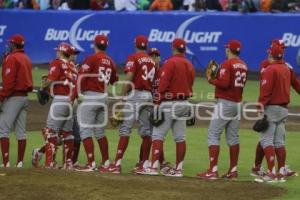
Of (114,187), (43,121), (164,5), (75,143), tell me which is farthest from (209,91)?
(114,187)

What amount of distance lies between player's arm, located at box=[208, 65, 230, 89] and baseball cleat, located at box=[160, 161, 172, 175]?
5.83 feet

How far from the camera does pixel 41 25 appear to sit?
34.7 metres

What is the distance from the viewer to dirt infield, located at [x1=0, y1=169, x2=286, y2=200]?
13500 millimetres

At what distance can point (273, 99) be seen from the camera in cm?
1565

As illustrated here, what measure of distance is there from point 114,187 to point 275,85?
10.7 ft

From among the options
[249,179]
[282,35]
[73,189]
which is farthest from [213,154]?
[282,35]

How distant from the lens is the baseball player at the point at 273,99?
15562mm

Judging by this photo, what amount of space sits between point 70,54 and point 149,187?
3.33 m

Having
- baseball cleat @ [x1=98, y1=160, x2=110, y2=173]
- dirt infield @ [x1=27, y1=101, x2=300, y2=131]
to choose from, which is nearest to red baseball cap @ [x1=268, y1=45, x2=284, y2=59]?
baseball cleat @ [x1=98, y1=160, x2=110, y2=173]

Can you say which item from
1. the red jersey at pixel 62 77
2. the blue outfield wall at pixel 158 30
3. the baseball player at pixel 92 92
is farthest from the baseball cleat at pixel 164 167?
the blue outfield wall at pixel 158 30

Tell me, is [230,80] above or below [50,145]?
above

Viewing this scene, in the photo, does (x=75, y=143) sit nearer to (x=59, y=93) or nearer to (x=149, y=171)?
(x=59, y=93)

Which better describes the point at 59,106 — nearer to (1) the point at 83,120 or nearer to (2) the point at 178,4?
(1) the point at 83,120

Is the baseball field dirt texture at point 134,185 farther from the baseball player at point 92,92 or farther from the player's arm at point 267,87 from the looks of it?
Result: the player's arm at point 267,87
